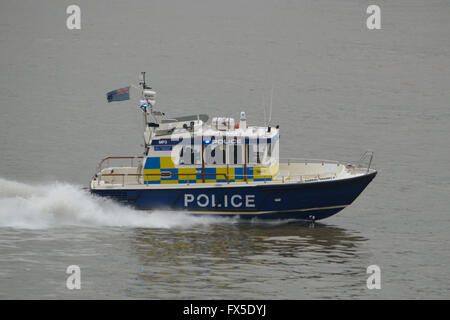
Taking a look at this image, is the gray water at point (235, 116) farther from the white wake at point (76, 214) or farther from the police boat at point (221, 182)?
the police boat at point (221, 182)

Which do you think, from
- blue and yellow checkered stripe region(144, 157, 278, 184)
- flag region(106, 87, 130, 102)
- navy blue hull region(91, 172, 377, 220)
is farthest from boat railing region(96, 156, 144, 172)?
flag region(106, 87, 130, 102)

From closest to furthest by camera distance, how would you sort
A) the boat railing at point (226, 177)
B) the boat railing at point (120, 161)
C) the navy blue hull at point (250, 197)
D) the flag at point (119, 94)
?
1. the navy blue hull at point (250, 197)
2. the boat railing at point (226, 177)
3. the flag at point (119, 94)
4. the boat railing at point (120, 161)

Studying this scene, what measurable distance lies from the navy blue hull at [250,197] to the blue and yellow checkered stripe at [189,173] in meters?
0.43

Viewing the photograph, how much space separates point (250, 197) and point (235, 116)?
80.0ft

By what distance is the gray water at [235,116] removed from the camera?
89.4 ft

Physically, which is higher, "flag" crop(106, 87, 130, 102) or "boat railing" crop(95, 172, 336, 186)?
"flag" crop(106, 87, 130, 102)

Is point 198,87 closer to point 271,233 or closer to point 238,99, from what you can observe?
point 238,99

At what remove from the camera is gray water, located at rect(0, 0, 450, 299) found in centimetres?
2723

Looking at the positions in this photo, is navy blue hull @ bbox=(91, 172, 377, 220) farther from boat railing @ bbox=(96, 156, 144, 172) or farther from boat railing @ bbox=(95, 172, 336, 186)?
boat railing @ bbox=(96, 156, 144, 172)

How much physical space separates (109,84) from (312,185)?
39.6 meters

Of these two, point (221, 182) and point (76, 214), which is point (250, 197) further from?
point (76, 214)

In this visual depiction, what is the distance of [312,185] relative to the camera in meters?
31.6

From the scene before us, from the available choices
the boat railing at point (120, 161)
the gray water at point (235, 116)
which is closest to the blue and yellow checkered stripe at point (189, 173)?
the boat railing at point (120, 161)
